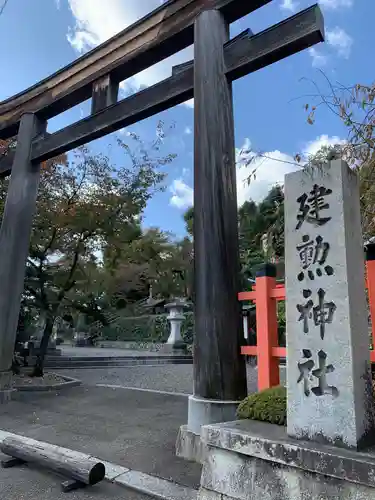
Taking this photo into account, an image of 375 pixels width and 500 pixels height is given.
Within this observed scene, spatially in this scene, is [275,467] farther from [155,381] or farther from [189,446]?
[155,381]

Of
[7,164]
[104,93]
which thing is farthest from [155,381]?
[104,93]

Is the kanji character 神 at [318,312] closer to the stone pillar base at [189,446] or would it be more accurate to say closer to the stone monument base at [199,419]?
the stone monument base at [199,419]

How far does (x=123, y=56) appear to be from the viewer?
251 inches

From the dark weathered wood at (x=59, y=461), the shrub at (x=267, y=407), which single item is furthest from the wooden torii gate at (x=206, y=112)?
the dark weathered wood at (x=59, y=461)

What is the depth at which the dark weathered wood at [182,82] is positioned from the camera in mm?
4238

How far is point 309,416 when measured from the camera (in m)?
2.44

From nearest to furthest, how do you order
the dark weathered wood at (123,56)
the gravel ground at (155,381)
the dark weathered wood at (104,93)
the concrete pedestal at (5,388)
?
the dark weathered wood at (123,56)
the dark weathered wood at (104,93)
the concrete pedestal at (5,388)
the gravel ground at (155,381)

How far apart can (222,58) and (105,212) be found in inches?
229

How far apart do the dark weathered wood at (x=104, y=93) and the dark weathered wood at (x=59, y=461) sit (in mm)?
5248

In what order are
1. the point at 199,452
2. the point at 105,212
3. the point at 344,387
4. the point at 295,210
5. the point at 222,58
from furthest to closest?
the point at 105,212, the point at 222,58, the point at 199,452, the point at 295,210, the point at 344,387

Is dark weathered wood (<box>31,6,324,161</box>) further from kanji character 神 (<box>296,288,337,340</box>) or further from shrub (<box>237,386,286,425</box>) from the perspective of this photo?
shrub (<box>237,386,286,425</box>)

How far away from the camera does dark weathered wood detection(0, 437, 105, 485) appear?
10.6 ft

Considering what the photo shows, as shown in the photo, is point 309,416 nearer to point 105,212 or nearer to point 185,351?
point 105,212

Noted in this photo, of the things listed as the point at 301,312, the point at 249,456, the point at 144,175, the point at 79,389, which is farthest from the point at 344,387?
the point at 144,175
